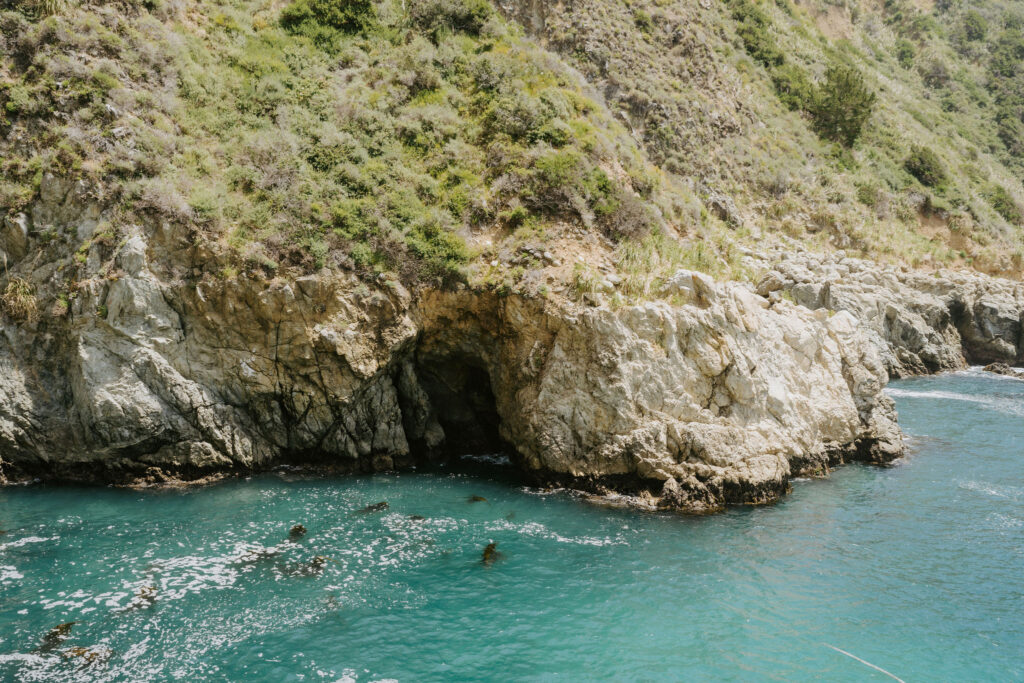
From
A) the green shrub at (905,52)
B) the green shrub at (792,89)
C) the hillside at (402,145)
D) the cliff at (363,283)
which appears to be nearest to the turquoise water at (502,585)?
the cliff at (363,283)

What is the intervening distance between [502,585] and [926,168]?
54.5 metres

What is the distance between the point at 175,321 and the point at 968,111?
85244mm

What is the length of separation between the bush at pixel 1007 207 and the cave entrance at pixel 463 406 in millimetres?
51663

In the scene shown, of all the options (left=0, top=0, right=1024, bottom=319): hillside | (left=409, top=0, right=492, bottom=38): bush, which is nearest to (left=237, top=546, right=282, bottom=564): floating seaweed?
(left=0, top=0, right=1024, bottom=319): hillside

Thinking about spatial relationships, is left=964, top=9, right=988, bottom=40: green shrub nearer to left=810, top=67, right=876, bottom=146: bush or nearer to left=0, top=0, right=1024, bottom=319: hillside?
left=810, top=67, right=876, bottom=146: bush

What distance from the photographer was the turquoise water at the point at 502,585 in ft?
33.8

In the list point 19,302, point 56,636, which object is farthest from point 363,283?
point 56,636

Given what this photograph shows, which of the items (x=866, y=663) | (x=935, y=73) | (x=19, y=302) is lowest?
(x=866, y=663)

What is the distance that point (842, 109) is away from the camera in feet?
159

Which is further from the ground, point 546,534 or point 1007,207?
point 1007,207

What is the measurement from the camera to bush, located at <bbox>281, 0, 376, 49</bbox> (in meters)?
28.4

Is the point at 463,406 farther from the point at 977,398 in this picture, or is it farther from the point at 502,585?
the point at 977,398

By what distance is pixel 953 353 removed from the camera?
37281 millimetres

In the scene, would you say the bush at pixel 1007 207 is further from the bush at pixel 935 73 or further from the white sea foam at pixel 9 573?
the white sea foam at pixel 9 573
